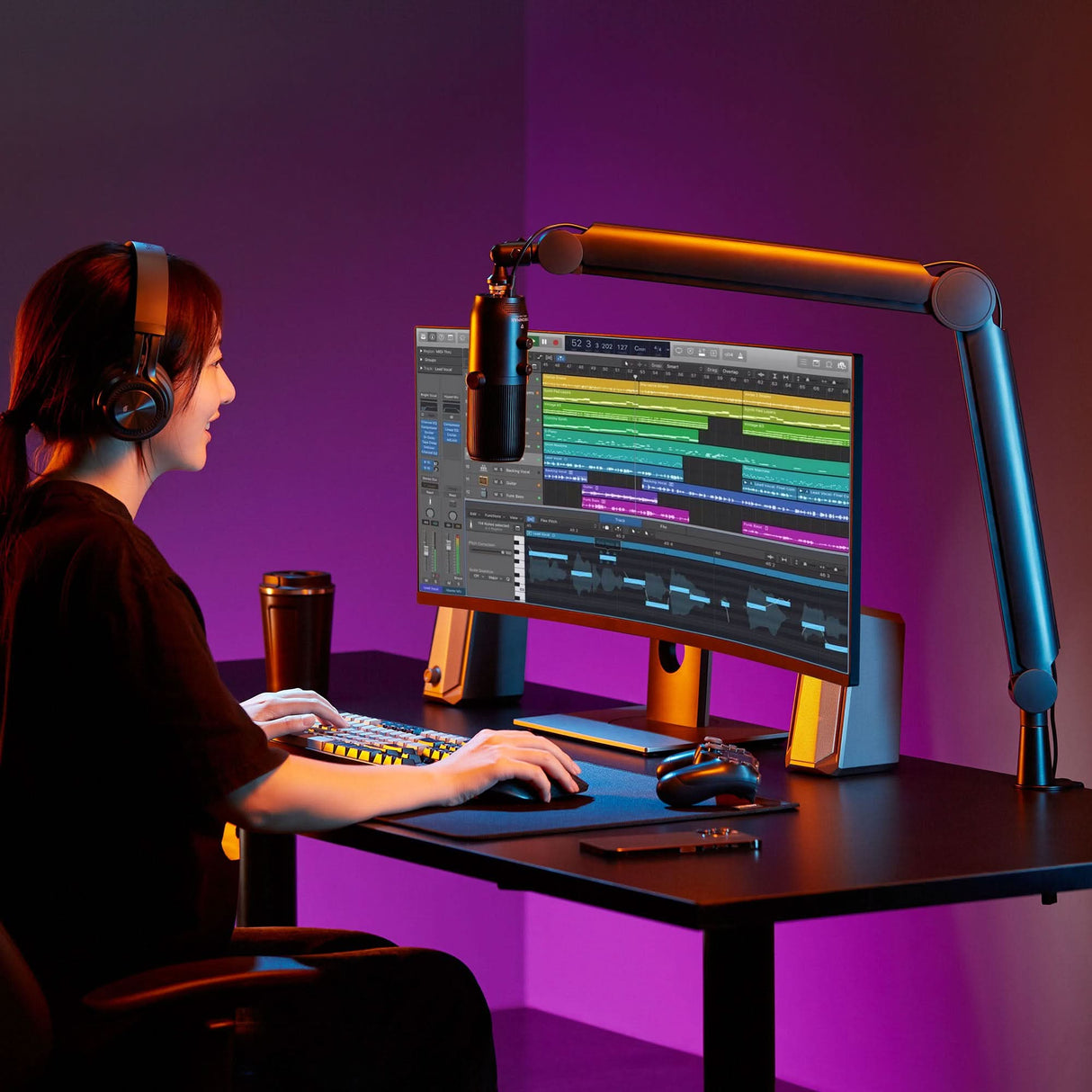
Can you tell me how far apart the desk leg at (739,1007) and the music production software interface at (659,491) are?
45cm

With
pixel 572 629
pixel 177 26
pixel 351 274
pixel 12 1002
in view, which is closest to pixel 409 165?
pixel 351 274

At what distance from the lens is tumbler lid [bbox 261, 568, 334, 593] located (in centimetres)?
238

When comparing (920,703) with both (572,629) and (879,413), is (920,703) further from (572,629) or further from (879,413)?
(572,629)

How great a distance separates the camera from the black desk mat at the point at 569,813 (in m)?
1.66

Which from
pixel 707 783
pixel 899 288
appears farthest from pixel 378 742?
pixel 899 288

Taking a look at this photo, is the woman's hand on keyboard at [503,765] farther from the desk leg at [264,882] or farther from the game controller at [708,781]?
the desk leg at [264,882]

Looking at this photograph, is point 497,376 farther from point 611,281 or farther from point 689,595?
point 611,281

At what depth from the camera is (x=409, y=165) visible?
3.23m

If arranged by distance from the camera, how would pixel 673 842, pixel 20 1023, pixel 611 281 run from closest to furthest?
pixel 20 1023 < pixel 673 842 < pixel 611 281

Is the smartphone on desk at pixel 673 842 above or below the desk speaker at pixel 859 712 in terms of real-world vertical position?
below

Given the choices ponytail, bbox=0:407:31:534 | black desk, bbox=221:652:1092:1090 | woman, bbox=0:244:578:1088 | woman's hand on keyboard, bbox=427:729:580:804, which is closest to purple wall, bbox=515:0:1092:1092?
black desk, bbox=221:652:1092:1090

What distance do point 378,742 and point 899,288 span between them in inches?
29.9

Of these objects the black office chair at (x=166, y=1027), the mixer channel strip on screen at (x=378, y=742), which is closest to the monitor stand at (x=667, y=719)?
the mixer channel strip on screen at (x=378, y=742)

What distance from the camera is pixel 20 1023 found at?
4.54 feet
